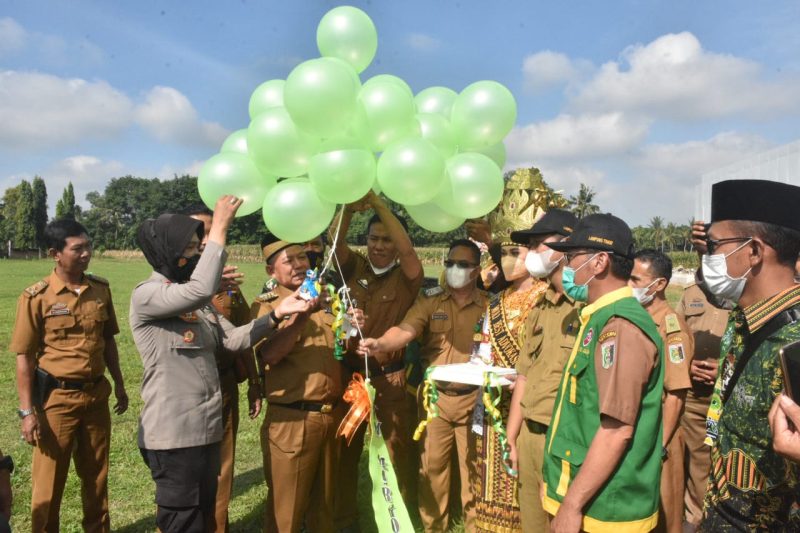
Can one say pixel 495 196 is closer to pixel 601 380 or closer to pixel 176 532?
pixel 601 380

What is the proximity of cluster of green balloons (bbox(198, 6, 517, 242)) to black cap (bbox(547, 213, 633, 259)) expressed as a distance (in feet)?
3.03

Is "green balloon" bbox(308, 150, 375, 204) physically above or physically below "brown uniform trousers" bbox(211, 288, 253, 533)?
above

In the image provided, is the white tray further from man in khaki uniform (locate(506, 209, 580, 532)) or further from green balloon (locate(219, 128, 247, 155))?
green balloon (locate(219, 128, 247, 155))

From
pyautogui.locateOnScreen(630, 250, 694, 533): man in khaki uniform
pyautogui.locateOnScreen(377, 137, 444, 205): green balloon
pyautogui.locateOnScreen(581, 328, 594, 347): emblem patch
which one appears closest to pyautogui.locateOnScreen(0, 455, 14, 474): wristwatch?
pyautogui.locateOnScreen(377, 137, 444, 205): green balloon

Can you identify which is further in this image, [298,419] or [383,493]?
[298,419]

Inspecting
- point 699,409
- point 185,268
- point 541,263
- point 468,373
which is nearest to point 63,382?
point 185,268

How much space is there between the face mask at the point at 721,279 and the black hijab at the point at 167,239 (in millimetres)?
2566

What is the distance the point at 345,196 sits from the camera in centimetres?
323

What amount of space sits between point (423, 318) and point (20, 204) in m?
74.1

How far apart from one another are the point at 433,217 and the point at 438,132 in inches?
22.9

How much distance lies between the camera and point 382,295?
4625 millimetres

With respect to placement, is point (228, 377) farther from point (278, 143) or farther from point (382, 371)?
point (278, 143)

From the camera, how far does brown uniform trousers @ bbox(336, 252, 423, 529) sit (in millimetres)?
4566

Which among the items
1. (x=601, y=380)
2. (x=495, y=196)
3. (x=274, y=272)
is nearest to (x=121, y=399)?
(x=274, y=272)
